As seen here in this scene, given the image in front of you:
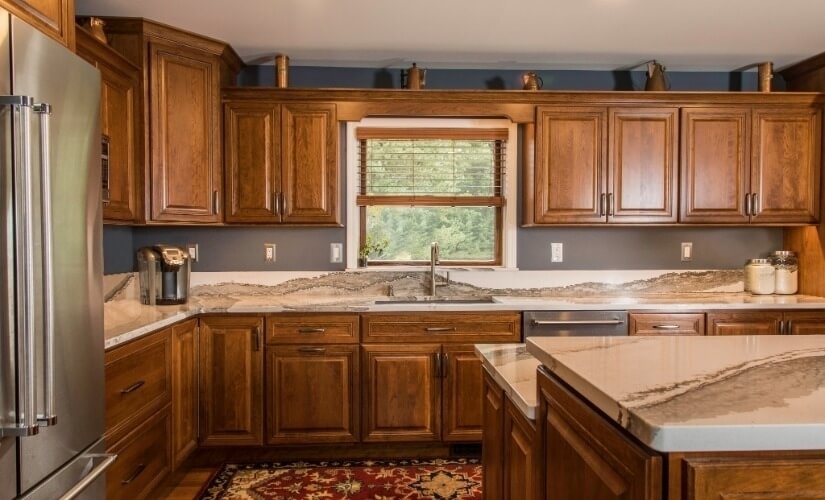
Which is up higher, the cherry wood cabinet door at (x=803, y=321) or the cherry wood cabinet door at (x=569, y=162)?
the cherry wood cabinet door at (x=569, y=162)

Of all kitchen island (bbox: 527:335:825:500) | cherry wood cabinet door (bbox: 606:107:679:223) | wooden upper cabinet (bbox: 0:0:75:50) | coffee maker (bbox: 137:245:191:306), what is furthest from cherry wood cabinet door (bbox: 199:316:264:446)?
cherry wood cabinet door (bbox: 606:107:679:223)

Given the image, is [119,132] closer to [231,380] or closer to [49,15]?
[49,15]

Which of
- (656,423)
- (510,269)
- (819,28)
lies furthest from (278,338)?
(819,28)

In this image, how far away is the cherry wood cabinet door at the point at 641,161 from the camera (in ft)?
11.1

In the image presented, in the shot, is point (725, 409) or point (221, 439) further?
point (221, 439)

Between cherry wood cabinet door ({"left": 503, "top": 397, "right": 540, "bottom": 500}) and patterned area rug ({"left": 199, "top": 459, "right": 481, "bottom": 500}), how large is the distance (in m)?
1.20

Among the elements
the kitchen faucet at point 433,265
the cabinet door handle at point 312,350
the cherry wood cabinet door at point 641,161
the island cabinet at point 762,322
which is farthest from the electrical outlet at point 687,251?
the cabinet door handle at point 312,350

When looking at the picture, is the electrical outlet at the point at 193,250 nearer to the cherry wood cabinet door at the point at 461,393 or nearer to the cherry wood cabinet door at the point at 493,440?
the cherry wood cabinet door at the point at 461,393

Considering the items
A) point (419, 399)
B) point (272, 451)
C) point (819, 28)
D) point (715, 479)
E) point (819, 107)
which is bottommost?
point (272, 451)

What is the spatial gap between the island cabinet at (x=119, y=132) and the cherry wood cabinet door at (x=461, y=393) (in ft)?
6.01

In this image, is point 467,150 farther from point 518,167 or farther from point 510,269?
point 510,269

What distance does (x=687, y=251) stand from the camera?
3.74 m

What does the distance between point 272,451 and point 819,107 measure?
388 centimetres

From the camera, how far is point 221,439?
305cm
